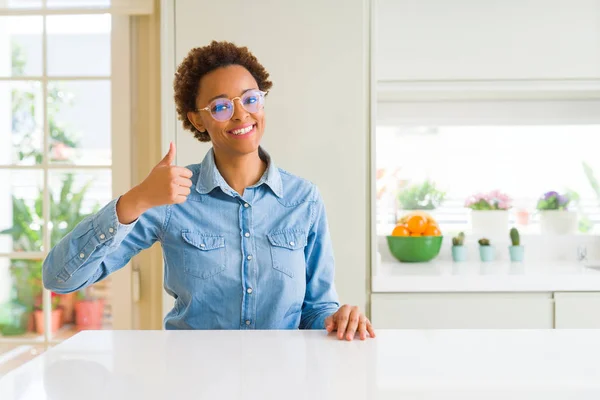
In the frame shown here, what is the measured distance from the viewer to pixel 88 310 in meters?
2.79

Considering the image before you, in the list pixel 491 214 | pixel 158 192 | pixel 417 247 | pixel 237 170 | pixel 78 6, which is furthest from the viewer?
pixel 491 214

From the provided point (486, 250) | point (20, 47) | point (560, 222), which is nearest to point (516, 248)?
point (486, 250)

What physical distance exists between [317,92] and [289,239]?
105 cm

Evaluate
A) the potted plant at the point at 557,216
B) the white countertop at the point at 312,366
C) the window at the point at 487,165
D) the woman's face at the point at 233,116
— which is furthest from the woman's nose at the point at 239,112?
the potted plant at the point at 557,216

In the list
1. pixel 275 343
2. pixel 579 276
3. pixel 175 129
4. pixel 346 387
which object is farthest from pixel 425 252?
pixel 346 387

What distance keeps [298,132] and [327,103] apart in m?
0.16

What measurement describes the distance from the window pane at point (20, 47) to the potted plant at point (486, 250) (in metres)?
2.21

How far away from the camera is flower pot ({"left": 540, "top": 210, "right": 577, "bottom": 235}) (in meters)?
3.25

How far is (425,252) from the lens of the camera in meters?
2.93

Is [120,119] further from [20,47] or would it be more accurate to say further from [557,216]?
[557,216]

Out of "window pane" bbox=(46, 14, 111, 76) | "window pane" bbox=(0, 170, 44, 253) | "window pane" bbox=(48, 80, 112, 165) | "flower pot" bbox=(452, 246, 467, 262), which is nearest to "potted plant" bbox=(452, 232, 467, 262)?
"flower pot" bbox=(452, 246, 467, 262)

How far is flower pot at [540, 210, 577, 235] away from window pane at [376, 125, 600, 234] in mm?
65

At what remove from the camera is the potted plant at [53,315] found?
2.74m

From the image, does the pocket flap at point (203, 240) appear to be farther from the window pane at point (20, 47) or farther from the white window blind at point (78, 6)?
the window pane at point (20, 47)
